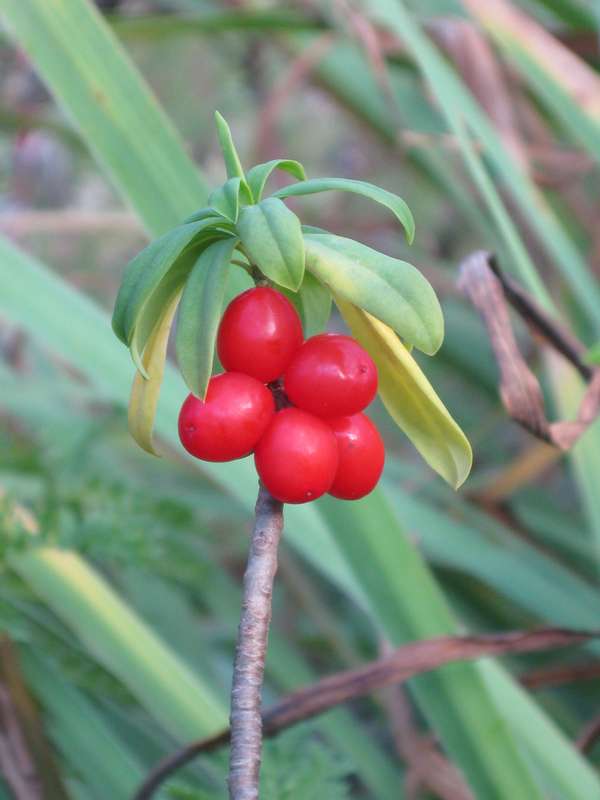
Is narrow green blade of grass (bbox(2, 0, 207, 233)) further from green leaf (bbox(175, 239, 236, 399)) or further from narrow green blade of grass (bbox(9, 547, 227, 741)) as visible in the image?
green leaf (bbox(175, 239, 236, 399))

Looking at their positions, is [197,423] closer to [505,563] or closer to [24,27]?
[24,27]

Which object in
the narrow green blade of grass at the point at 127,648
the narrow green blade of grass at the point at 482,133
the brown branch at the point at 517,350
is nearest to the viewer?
the brown branch at the point at 517,350

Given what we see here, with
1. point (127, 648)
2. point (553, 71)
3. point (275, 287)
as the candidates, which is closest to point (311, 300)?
point (275, 287)

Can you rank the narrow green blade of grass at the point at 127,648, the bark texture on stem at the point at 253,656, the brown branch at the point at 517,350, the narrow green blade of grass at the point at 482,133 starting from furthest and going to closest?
the narrow green blade of grass at the point at 482,133, the narrow green blade of grass at the point at 127,648, the brown branch at the point at 517,350, the bark texture on stem at the point at 253,656

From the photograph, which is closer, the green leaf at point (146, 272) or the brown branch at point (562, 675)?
the green leaf at point (146, 272)

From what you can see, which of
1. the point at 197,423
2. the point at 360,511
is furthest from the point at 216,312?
the point at 360,511

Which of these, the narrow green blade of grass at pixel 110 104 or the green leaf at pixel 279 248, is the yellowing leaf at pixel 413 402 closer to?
the green leaf at pixel 279 248

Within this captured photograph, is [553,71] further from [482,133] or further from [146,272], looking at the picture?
[146,272]

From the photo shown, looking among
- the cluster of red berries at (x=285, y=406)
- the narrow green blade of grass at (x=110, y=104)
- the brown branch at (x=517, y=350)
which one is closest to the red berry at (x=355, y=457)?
the cluster of red berries at (x=285, y=406)
